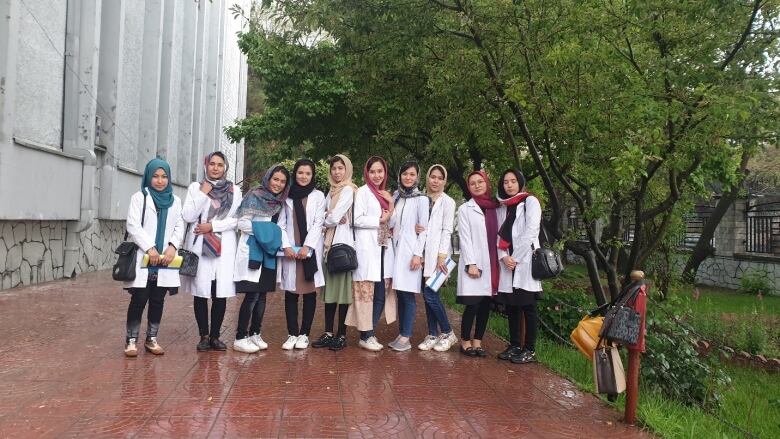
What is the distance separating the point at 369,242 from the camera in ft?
19.2

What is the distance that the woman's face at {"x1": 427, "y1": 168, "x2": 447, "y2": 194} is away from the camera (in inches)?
237

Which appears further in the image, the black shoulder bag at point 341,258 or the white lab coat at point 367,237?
the white lab coat at point 367,237

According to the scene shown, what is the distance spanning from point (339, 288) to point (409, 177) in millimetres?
1285

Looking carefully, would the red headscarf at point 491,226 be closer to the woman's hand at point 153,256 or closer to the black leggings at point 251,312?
the black leggings at point 251,312

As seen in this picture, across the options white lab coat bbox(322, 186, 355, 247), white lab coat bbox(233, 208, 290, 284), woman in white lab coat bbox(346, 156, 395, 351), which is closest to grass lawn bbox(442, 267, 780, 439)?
woman in white lab coat bbox(346, 156, 395, 351)

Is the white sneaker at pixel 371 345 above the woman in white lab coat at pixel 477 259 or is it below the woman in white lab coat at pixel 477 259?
below

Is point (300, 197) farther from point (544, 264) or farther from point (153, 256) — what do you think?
point (544, 264)

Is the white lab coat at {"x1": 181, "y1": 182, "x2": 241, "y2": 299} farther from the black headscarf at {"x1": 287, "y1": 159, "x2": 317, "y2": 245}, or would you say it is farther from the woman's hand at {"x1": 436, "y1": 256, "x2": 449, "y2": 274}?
the woman's hand at {"x1": 436, "y1": 256, "x2": 449, "y2": 274}

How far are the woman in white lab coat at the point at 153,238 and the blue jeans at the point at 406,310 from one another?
212cm

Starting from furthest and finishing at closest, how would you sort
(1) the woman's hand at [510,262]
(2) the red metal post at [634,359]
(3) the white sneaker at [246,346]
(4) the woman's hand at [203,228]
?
(3) the white sneaker at [246,346]
(1) the woman's hand at [510,262]
(4) the woman's hand at [203,228]
(2) the red metal post at [634,359]

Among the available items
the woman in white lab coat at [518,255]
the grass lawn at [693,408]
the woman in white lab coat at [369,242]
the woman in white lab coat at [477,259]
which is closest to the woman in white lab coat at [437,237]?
the woman in white lab coat at [477,259]

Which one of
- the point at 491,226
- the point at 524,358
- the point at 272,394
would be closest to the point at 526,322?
the point at 524,358

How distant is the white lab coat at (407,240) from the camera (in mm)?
5945

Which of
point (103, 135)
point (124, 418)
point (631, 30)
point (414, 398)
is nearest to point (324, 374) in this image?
point (414, 398)
